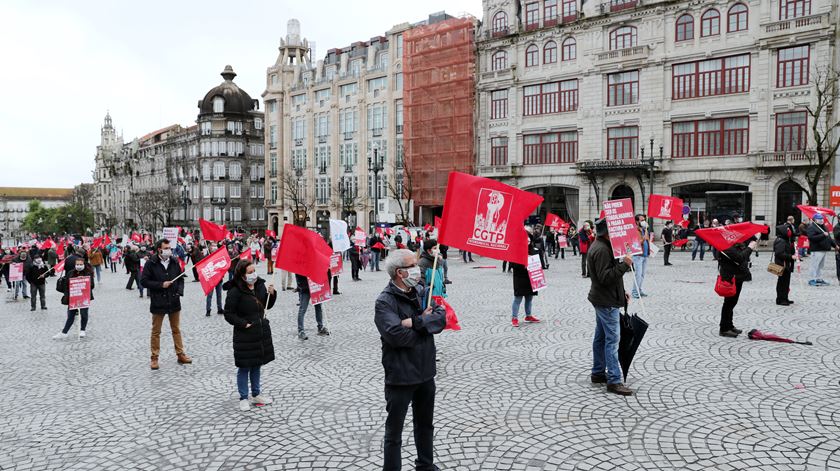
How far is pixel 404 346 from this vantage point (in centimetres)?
460

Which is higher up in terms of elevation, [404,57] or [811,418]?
[404,57]

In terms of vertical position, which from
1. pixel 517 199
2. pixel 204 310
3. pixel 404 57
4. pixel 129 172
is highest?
pixel 404 57

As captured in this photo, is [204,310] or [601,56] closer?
[204,310]

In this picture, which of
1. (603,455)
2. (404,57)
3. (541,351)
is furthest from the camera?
(404,57)

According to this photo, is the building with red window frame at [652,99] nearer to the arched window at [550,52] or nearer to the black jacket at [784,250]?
the arched window at [550,52]

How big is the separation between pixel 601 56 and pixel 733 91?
28.5 ft

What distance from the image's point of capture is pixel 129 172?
10756cm

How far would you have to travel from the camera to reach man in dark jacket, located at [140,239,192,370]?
8820 millimetres

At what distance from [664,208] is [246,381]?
17772 millimetres

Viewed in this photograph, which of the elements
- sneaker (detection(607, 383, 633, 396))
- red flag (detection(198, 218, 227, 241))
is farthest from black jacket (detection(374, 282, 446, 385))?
red flag (detection(198, 218, 227, 241))

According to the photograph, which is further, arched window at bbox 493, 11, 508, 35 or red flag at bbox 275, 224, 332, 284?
arched window at bbox 493, 11, 508, 35

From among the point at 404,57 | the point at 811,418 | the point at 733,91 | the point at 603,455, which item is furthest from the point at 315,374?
the point at 404,57

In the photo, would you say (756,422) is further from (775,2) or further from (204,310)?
(775,2)

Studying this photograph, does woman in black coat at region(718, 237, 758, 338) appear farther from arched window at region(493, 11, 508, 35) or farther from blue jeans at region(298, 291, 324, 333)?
arched window at region(493, 11, 508, 35)
